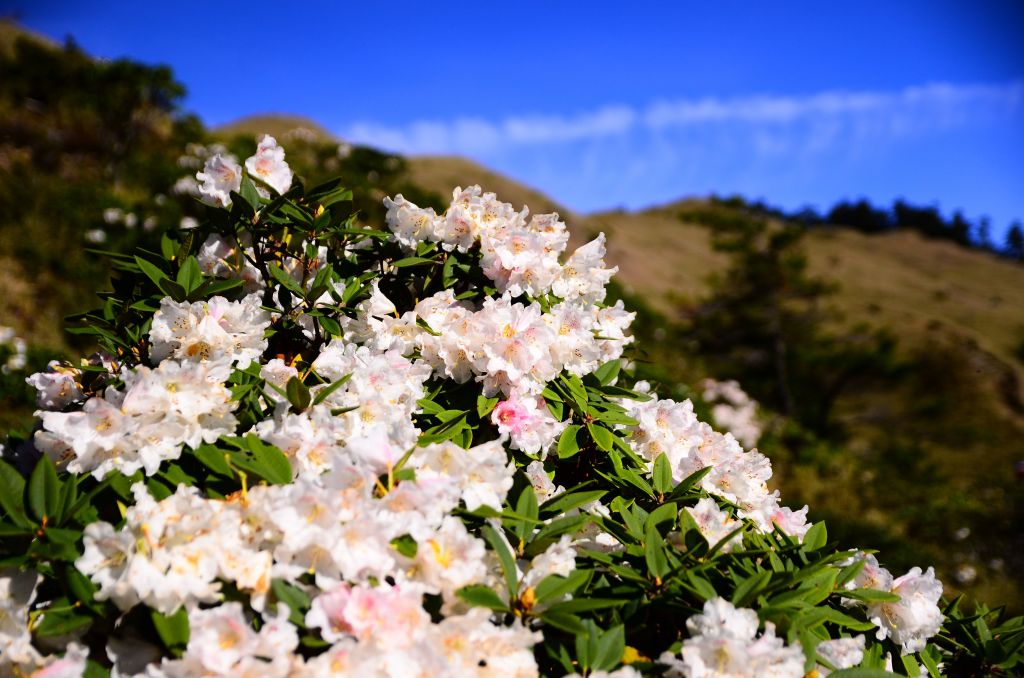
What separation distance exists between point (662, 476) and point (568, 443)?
249mm

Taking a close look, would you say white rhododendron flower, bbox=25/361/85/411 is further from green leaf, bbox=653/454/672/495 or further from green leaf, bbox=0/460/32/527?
green leaf, bbox=653/454/672/495

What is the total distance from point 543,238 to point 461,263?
27cm

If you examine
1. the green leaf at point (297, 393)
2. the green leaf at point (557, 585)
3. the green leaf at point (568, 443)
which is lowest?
the green leaf at point (557, 585)

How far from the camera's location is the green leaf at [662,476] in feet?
5.26

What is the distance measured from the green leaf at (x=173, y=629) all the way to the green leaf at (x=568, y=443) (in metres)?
0.86

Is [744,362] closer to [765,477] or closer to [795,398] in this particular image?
[795,398]

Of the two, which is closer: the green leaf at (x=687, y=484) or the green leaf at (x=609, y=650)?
the green leaf at (x=609, y=650)

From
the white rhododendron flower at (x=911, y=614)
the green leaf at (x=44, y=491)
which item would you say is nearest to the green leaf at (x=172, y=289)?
the green leaf at (x=44, y=491)

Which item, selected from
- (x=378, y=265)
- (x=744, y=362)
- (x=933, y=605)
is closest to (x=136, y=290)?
(x=378, y=265)

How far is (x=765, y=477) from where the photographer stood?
1.76 m

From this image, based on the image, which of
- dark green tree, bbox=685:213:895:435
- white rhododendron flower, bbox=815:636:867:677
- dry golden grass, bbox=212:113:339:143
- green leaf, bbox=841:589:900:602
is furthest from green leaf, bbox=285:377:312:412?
dry golden grass, bbox=212:113:339:143

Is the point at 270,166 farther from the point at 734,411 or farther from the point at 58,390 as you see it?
the point at 734,411

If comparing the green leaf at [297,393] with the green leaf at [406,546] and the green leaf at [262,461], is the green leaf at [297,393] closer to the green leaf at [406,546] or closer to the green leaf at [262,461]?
the green leaf at [262,461]

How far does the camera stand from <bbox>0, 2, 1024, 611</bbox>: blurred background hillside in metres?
6.69
